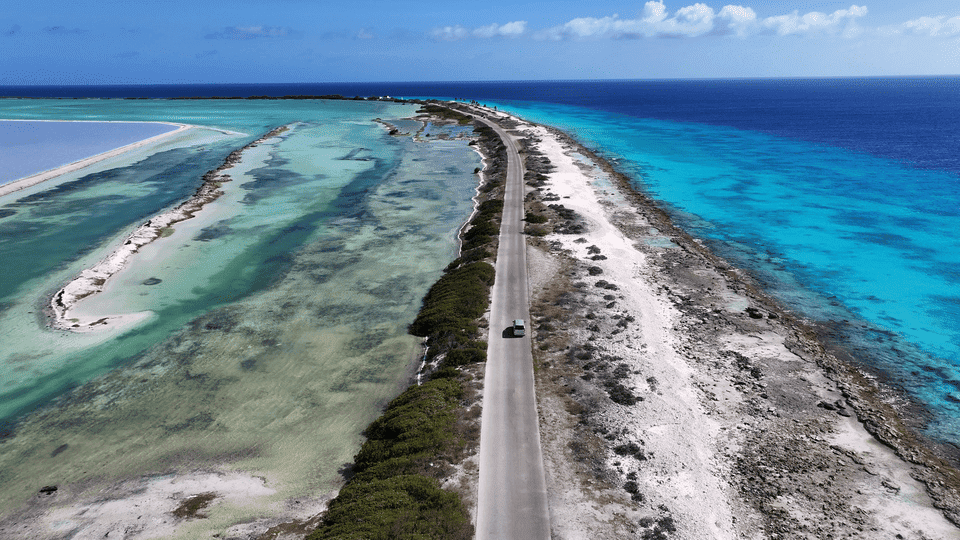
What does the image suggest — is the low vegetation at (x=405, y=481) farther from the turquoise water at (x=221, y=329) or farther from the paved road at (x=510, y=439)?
the turquoise water at (x=221, y=329)

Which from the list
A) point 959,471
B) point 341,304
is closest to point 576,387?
point 959,471

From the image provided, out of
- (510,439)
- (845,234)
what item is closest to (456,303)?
(510,439)

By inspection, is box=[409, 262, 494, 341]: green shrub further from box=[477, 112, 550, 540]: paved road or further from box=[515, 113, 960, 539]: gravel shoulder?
box=[515, 113, 960, 539]: gravel shoulder

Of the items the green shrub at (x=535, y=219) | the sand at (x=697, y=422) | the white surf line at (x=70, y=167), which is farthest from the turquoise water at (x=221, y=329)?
the sand at (x=697, y=422)

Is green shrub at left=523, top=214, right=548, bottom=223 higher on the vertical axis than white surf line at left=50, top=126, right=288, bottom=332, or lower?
higher

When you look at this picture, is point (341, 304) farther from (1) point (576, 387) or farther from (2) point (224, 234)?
(2) point (224, 234)

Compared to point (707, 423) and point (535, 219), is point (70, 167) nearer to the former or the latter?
point (535, 219)

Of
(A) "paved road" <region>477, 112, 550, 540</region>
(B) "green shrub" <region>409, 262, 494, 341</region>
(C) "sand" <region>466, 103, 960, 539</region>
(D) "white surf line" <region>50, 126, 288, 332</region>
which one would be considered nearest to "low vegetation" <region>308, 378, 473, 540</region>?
(A) "paved road" <region>477, 112, 550, 540</region>
